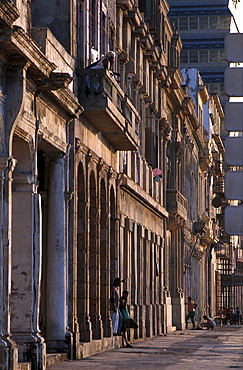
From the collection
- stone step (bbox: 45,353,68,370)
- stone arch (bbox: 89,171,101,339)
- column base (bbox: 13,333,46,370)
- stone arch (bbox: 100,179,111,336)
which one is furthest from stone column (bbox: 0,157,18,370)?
stone arch (bbox: 100,179,111,336)

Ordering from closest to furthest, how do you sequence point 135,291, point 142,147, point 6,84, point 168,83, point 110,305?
point 6,84 → point 110,305 → point 135,291 → point 142,147 → point 168,83

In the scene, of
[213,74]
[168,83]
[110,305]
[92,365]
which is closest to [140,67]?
[168,83]

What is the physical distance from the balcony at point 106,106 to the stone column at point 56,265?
2568mm

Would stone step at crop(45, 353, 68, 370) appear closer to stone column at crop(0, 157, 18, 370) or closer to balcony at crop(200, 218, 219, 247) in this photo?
stone column at crop(0, 157, 18, 370)

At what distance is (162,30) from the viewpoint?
136 feet

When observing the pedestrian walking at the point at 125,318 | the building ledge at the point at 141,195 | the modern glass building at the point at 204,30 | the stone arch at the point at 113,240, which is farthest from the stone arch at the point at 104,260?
the modern glass building at the point at 204,30

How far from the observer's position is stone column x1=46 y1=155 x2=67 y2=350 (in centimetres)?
2070

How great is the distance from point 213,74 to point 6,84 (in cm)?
8692

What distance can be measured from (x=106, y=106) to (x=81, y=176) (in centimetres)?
165

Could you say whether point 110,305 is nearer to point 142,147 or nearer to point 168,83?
point 142,147

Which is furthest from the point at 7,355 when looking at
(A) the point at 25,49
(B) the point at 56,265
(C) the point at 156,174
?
(C) the point at 156,174

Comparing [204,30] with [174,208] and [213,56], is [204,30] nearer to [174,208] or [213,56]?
[213,56]

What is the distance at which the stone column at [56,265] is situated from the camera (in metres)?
20.7

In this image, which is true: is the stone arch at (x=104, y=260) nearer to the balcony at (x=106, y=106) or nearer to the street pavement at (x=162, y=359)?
the street pavement at (x=162, y=359)
